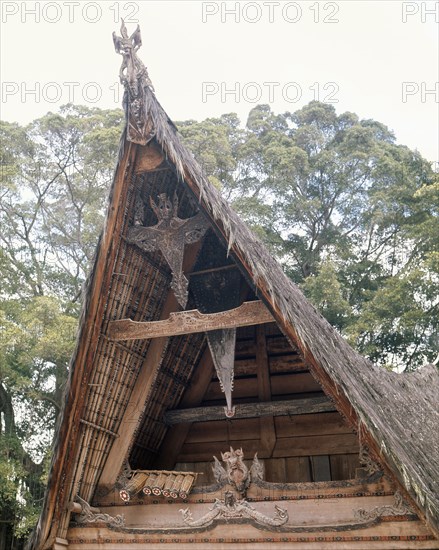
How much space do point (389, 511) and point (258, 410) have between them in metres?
1.54

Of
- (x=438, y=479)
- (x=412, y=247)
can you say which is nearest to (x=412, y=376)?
(x=438, y=479)

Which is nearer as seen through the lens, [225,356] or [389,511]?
[389,511]

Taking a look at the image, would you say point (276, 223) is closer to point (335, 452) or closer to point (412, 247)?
point (412, 247)

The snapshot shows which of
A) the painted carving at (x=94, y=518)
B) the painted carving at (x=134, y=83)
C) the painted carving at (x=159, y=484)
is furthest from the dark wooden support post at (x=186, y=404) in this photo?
the painted carving at (x=134, y=83)

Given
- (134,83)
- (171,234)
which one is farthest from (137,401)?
(134,83)

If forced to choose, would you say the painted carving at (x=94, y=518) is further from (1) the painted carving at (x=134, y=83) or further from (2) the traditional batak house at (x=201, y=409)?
(1) the painted carving at (x=134, y=83)

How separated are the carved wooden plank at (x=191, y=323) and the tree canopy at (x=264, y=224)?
8045mm

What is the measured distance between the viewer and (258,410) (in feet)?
18.2

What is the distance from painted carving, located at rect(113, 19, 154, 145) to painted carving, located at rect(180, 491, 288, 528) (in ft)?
8.27

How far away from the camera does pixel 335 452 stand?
217 inches

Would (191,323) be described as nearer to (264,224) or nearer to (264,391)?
(264,391)

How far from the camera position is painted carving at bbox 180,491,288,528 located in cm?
453

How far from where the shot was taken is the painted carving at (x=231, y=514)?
4.53 meters

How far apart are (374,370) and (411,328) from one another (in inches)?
327
